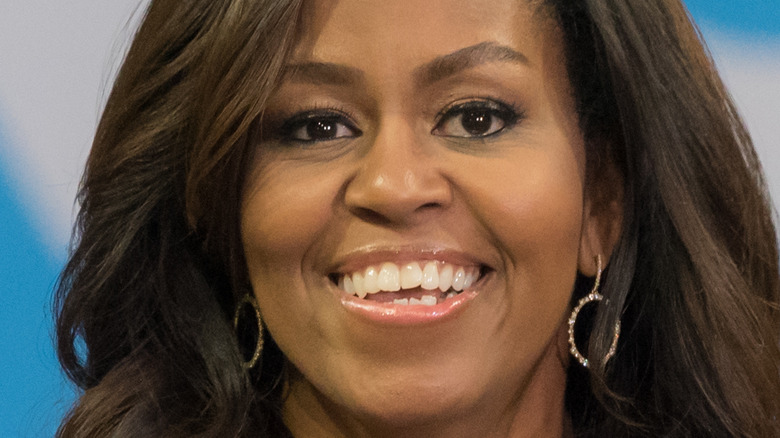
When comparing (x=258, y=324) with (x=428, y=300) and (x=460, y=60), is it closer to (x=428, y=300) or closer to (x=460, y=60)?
(x=428, y=300)

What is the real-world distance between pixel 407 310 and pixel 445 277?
6 cm

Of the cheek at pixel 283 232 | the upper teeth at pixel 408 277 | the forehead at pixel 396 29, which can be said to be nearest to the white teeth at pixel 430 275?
the upper teeth at pixel 408 277

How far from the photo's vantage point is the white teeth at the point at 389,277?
1306 millimetres

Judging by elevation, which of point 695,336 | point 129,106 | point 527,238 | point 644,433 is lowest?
point 644,433

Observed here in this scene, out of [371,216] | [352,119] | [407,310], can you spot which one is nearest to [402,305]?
[407,310]

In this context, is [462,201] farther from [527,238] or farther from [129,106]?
[129,106]

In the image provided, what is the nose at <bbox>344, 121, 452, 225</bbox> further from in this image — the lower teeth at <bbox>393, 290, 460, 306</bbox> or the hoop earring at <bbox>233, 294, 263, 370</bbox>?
the hoop earring at <bbox>233, 294, 263, 370</bbox>

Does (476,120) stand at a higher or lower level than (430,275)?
higher

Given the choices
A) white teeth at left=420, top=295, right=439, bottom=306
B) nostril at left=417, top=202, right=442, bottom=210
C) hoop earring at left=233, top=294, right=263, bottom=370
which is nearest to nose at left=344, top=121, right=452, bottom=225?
nostril at left=417, top=202, right=442, bottom=210

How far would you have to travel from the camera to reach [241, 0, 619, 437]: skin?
1301mm

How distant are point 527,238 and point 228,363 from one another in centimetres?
48

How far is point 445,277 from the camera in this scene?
4.32 ft

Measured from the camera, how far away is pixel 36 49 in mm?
1869

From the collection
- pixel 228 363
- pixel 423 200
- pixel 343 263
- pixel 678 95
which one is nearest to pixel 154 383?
pixel 228 363
